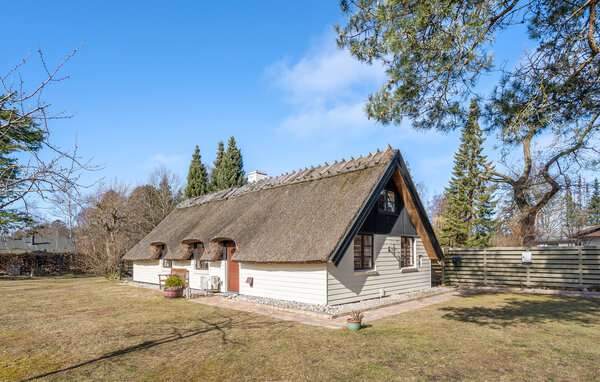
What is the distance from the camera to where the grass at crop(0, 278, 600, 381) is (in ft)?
20.1

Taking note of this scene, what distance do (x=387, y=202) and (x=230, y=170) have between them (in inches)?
980

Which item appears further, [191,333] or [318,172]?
[318,172]

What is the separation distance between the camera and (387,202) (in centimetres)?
1516

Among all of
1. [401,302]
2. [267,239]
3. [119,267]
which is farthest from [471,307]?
[119,267]

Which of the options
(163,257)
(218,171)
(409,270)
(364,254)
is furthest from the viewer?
(218,171)

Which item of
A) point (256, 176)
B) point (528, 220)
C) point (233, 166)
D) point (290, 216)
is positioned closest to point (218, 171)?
point (233, 166)

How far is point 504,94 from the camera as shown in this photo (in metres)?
Answer: 7.48

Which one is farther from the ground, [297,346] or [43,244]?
[297,346]

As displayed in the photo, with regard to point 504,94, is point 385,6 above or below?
above

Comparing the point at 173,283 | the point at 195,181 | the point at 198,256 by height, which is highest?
the point at 195,181

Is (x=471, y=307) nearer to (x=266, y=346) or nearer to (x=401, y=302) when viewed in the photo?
(x=401, y=302)

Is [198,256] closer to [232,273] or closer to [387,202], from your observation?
[232,273]

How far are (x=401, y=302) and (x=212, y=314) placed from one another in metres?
6.86

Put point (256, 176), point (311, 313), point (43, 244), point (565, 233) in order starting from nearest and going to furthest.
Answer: point (311, 313), point (256, 176), point (565, 233), point (43, 244)
